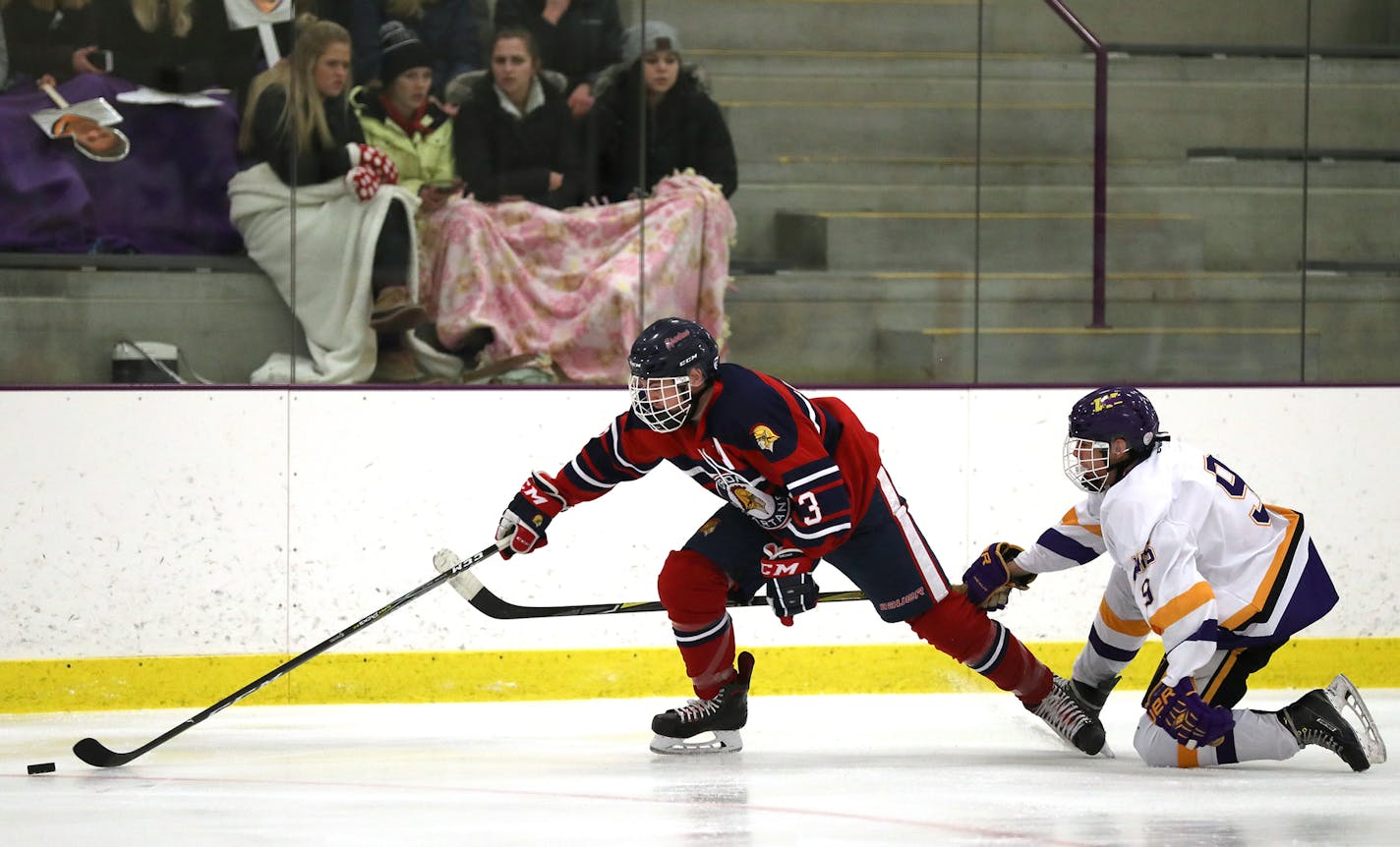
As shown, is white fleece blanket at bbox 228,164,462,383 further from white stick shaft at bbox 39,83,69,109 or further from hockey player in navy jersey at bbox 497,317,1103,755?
hockey player in navy jersey at bbox 497,317,1103,755

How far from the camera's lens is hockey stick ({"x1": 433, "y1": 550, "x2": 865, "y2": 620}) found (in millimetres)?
4051

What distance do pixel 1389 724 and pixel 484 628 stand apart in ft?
7.59

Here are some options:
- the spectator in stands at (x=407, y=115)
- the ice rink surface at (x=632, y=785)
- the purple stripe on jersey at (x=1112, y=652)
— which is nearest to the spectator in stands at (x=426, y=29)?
the spectator in stands at (x=407, y=115)


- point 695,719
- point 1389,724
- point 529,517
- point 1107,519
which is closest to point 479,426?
point 529,517

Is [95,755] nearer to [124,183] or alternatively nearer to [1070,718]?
[124,183]

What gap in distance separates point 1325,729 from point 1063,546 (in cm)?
66

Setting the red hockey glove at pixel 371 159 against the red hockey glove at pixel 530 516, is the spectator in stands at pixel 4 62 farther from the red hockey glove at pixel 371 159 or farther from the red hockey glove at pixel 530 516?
the red hockey glove at pixel 530 516

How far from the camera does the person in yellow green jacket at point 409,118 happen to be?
16.7 feet

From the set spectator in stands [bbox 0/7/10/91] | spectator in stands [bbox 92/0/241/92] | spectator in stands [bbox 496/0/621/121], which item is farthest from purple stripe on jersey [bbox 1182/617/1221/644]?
spectator in stands [bbox 0/7/10/91]

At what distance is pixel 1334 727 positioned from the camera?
12.2 ft

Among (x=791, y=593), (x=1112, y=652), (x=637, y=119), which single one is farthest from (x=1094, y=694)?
(x=637, y=119)

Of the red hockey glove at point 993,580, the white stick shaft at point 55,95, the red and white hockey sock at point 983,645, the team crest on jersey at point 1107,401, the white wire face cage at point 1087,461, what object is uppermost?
the white stick shaft at point 55,95

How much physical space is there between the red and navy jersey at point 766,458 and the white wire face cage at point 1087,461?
0.44 m

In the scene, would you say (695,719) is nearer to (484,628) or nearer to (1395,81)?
(484,628)
